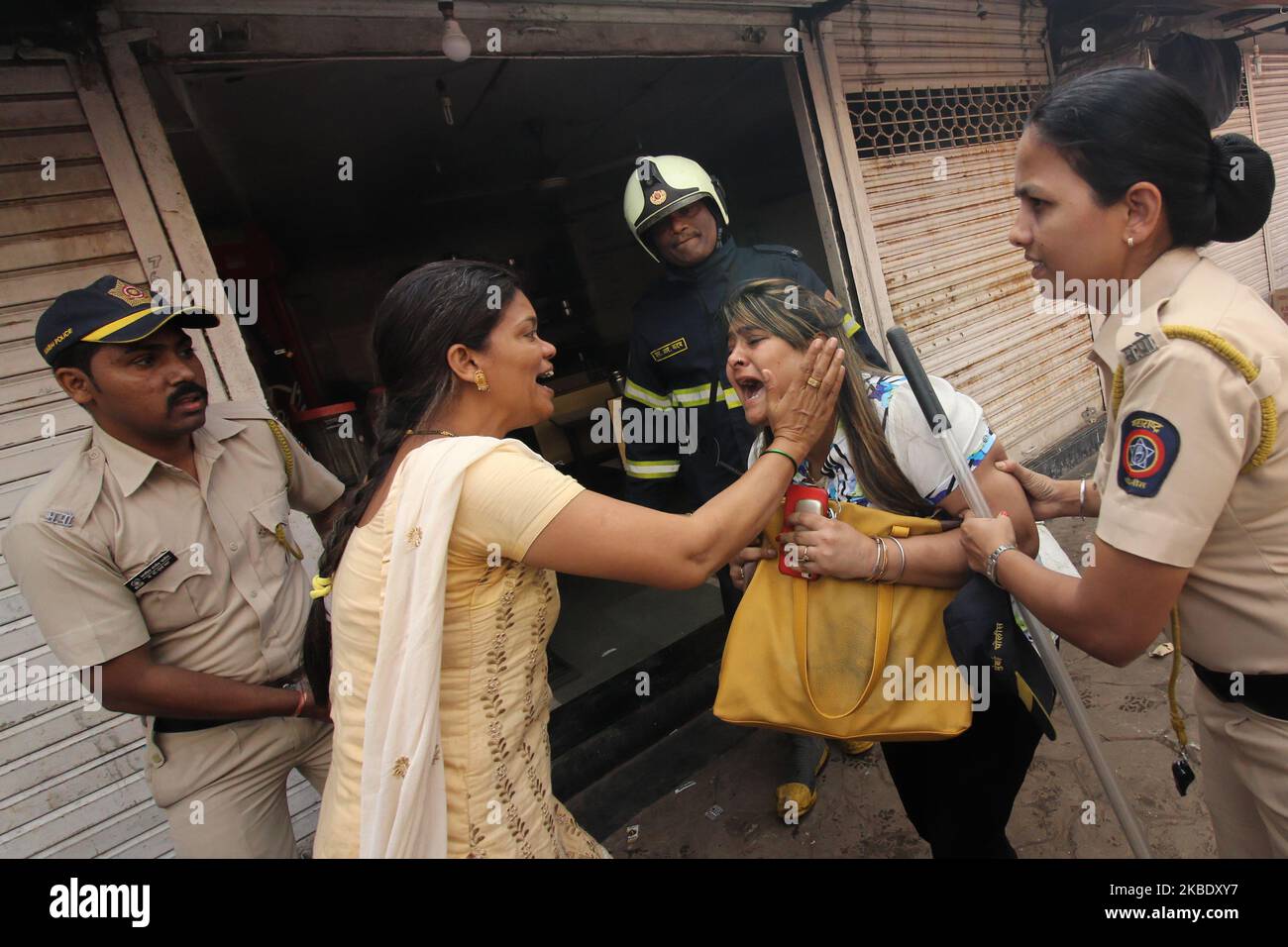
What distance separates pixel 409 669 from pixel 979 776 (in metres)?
1.51

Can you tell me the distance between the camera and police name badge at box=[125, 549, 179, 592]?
1.91 m

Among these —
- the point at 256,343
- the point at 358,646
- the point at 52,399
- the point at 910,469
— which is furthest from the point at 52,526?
the point at 256,343

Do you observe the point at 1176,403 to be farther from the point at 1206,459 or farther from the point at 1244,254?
the point at 1244,254

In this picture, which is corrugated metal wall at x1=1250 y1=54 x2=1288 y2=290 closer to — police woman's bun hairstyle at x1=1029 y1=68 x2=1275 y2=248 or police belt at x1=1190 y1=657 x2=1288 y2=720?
police woman's bun hairstyle at x1=1029 y1=68 x2=1275 y2=248

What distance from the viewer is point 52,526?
1.79 m

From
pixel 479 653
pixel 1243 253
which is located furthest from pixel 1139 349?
pixel 1243 253

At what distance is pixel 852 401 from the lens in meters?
1.86

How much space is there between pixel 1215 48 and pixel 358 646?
9.67m

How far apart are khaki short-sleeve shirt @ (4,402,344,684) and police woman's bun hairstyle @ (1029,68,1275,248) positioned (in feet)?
8.06

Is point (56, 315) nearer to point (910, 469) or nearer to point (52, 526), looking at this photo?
point (52, 526)

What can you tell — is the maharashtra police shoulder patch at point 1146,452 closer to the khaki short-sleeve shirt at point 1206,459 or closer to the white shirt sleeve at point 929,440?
the khaki short-sleeve shirt at point 1206,459

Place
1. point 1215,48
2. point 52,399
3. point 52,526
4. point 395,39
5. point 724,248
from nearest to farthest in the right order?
point 52,526 → point 52,399 → point 395,39 → point 724,248 → point 1215,48

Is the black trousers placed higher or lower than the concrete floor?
higher

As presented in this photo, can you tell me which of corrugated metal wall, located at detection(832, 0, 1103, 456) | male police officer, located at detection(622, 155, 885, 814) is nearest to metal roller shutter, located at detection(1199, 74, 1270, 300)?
corrugated metal wall, located at detection(832, 0, 1103, 456)
